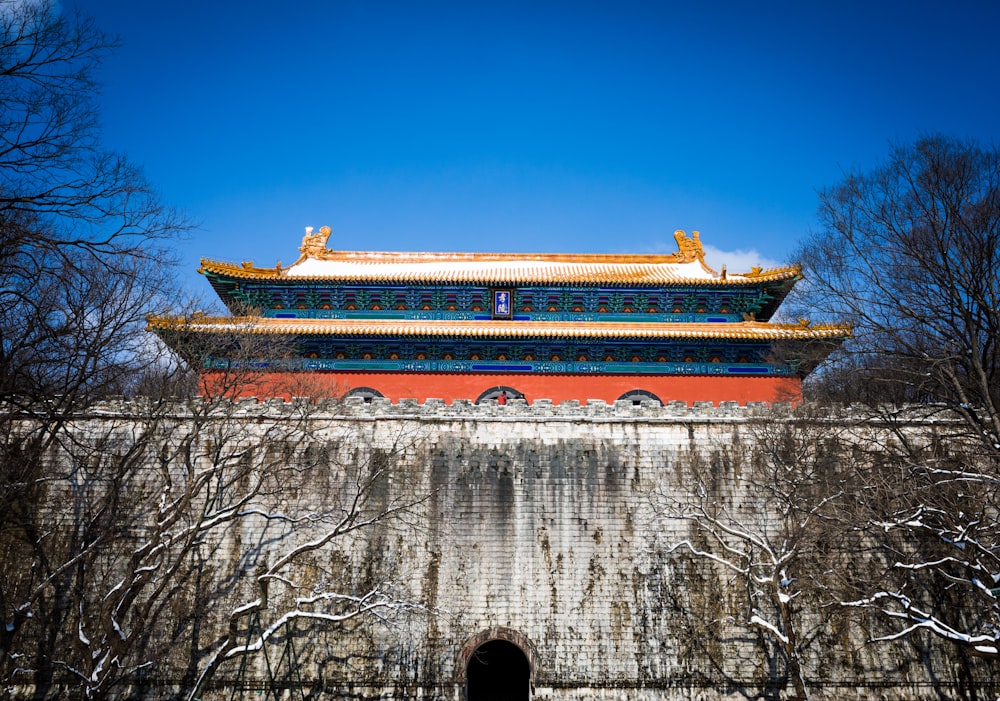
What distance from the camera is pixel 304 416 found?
48.4 feet

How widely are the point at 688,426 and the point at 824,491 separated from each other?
9.67ft

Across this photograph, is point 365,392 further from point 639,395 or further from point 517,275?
point 639,395

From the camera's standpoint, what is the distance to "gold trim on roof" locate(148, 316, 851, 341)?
60.3 feet

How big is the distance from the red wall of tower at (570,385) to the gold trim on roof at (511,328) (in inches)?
44.5

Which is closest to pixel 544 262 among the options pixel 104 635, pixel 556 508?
pixel 556 508

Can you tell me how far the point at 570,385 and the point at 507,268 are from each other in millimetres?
4954

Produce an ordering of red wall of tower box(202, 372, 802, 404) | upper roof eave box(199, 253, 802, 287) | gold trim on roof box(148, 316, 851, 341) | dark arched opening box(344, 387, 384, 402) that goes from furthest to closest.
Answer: upper roof eave box(199, 253, 802, 287)
red wall of tower box(202, 372, 802, 404)
dark arched opening box(344, 387, 384, 402)
gold trim on roof box(148, 316, 851, 341)

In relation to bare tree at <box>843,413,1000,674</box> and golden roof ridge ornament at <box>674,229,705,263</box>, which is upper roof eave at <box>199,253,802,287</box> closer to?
golden roof ridge ornament at <box>674,229,705,263</box>

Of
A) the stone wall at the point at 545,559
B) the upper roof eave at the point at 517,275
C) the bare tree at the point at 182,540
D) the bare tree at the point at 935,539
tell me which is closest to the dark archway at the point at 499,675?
the stone wall at the point at 545,559

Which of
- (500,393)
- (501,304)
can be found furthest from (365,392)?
(501,304)

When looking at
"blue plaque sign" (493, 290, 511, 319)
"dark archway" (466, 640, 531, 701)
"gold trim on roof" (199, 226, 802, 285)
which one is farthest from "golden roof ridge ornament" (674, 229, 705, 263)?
"dark archway" (466, 640, 531, 701)

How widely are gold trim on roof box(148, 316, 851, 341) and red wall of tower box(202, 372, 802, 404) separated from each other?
1.13 metres

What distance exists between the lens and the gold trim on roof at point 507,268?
19.8 meters

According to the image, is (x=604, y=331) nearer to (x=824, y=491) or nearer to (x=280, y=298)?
(x=824, y=491)
